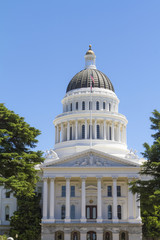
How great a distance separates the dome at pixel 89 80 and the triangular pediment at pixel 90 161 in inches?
988

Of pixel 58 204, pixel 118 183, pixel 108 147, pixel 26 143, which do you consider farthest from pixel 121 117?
pixel 26 143

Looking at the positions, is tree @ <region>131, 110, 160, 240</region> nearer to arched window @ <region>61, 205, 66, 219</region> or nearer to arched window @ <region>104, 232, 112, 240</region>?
arched window @ <region>104, 232, 112, 240</region>

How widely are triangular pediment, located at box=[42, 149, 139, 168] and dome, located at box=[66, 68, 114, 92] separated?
25106mm

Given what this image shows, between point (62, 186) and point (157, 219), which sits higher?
point (62, 186)

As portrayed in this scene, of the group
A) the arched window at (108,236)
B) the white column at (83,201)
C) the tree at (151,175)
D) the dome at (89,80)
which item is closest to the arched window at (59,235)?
the white column at (83,201)

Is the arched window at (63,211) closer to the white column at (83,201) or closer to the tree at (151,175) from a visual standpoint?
the white column at (83,201)

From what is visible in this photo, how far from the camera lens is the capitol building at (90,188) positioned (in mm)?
71000

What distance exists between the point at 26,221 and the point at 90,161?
15.2m

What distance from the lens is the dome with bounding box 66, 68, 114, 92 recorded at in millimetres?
96125

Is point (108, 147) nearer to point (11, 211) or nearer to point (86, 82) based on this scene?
point (86, 82)

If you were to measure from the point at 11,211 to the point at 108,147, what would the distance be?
23.1 metres

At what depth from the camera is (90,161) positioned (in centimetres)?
7456

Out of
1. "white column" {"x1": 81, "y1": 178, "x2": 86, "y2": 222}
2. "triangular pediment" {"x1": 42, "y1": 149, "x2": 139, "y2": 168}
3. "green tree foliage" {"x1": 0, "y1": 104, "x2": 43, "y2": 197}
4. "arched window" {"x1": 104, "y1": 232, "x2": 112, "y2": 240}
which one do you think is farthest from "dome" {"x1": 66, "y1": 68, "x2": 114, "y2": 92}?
"green tree foliage" {"x1": 0, "y1": 104, "x2": 43, "y2": 197}

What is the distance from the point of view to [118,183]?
77.4m
